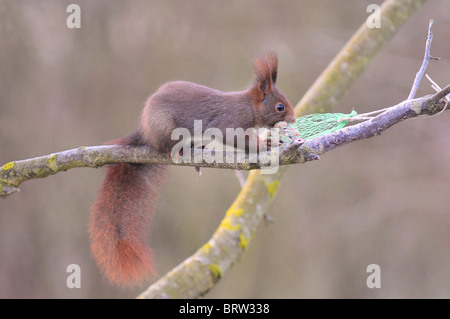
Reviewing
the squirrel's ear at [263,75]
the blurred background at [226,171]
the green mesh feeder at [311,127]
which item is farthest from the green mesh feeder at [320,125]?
the blurred background at [226,171]

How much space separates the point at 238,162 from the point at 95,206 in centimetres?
101

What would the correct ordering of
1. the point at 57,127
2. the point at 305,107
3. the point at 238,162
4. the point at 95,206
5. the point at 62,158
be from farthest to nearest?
1. the point at 57,127
2. the point at 305,107
3. the point at 95,206
4. the point at 62,158
5. the point at 238,162

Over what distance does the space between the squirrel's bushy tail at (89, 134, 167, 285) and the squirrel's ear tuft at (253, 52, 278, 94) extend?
29.0 inches

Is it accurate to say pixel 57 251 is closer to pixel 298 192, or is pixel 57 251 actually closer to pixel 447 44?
pixel 298 192

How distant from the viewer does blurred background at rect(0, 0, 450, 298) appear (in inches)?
199

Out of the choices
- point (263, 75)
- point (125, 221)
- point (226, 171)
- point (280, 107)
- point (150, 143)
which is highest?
point (226, 171)

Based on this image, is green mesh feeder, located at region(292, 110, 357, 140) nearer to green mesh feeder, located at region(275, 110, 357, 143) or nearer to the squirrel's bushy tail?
green mesh feeder, located at region(275, 110, 357, 143)

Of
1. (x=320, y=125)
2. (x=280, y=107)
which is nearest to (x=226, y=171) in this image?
(x=280, y=107)

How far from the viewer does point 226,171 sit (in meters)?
5.32

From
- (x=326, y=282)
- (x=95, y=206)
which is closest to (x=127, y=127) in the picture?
(x=95, y=206)

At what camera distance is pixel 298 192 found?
6016 mm

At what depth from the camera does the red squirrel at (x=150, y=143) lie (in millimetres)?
2672

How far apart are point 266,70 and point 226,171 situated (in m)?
2.57

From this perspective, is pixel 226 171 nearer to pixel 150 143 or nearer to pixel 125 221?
pixel 125 221
